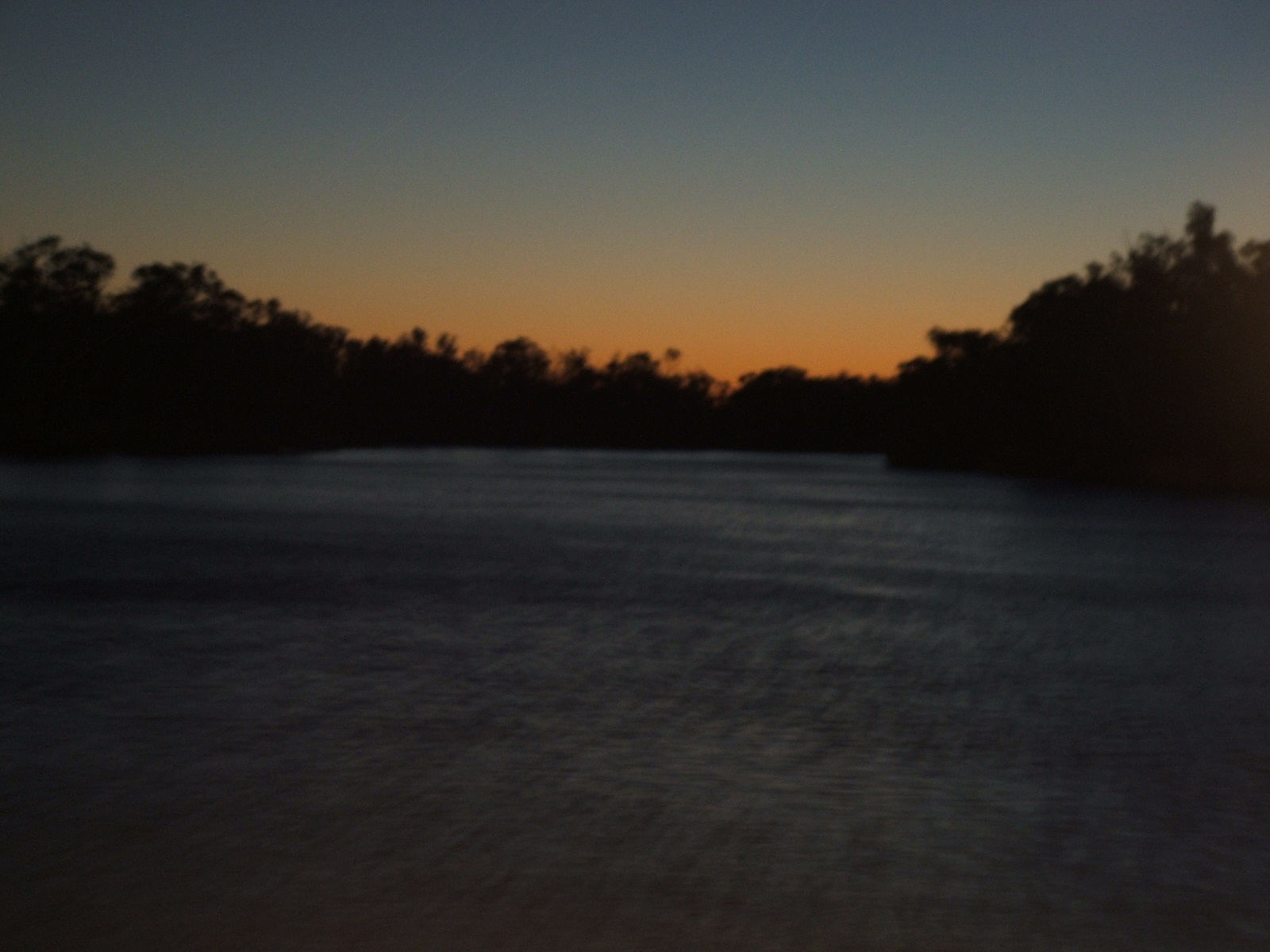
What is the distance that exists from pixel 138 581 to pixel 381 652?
8109 mm

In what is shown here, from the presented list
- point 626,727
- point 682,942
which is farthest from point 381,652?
point 682,942

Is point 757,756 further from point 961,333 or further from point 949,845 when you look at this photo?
point 961,333

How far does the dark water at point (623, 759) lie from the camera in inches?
239

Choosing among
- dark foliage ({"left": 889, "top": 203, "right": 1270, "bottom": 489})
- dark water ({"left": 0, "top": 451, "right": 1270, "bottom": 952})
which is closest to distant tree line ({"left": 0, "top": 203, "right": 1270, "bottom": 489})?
dark foliage ({"left": 889, "top": 203, "right": 1270, "bottom": 489})

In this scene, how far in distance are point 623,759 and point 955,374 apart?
11587cm

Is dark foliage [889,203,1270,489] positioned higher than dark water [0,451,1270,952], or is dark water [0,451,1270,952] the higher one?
dark foliage [889,203,1270,489]

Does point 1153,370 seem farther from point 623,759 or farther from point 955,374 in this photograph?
point 623,759

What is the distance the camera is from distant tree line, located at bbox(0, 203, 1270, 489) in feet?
272

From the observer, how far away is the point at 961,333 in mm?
121312

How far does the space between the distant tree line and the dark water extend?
62.8m

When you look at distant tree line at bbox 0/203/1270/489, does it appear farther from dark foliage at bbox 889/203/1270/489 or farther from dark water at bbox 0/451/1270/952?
dark water at bbox 0/451/1270/952

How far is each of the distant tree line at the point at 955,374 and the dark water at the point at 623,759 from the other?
206ft

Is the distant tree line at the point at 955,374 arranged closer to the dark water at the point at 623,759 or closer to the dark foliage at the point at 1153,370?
the dark foliage at the point at 1153,370

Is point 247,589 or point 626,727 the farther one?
point 247,589
